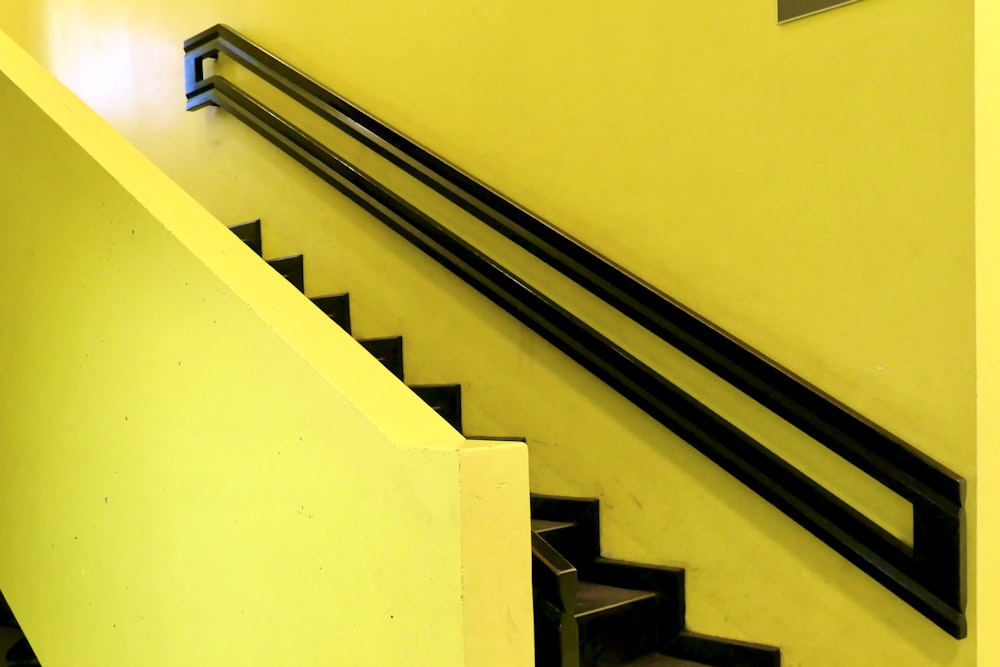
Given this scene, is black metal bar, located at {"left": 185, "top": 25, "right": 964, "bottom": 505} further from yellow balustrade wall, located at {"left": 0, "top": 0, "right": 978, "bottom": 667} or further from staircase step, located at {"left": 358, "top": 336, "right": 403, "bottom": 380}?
staircase step, located at {"left": 358, "top": 336, "right": 403, "bottom": 380}

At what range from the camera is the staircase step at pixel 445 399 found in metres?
2.60

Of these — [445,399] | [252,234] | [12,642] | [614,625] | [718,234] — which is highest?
[252,234]

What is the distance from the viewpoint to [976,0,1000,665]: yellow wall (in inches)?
65.2

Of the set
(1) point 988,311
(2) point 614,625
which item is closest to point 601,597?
(2) point 614,625

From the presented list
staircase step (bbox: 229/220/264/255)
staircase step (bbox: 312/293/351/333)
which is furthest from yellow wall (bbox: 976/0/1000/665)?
staircase step (bbox: 229/220/264/255)

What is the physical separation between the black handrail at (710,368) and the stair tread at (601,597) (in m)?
0.41

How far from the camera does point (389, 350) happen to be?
9.21 feet

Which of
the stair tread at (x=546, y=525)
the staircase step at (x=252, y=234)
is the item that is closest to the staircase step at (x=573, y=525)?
the stair tread at (x=546, y=525)

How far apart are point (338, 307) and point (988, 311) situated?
2.03m

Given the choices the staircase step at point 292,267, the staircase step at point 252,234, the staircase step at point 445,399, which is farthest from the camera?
the staircase step at point 252,234

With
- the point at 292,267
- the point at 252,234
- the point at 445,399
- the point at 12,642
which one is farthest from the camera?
the point at 252,234

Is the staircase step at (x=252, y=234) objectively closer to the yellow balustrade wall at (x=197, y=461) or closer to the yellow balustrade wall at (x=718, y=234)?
the yellow balustrade wall at (x=718, y=234)

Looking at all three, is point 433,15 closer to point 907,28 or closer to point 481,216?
point 481,216

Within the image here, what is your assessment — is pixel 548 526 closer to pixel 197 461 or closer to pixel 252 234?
pixel 197 461
